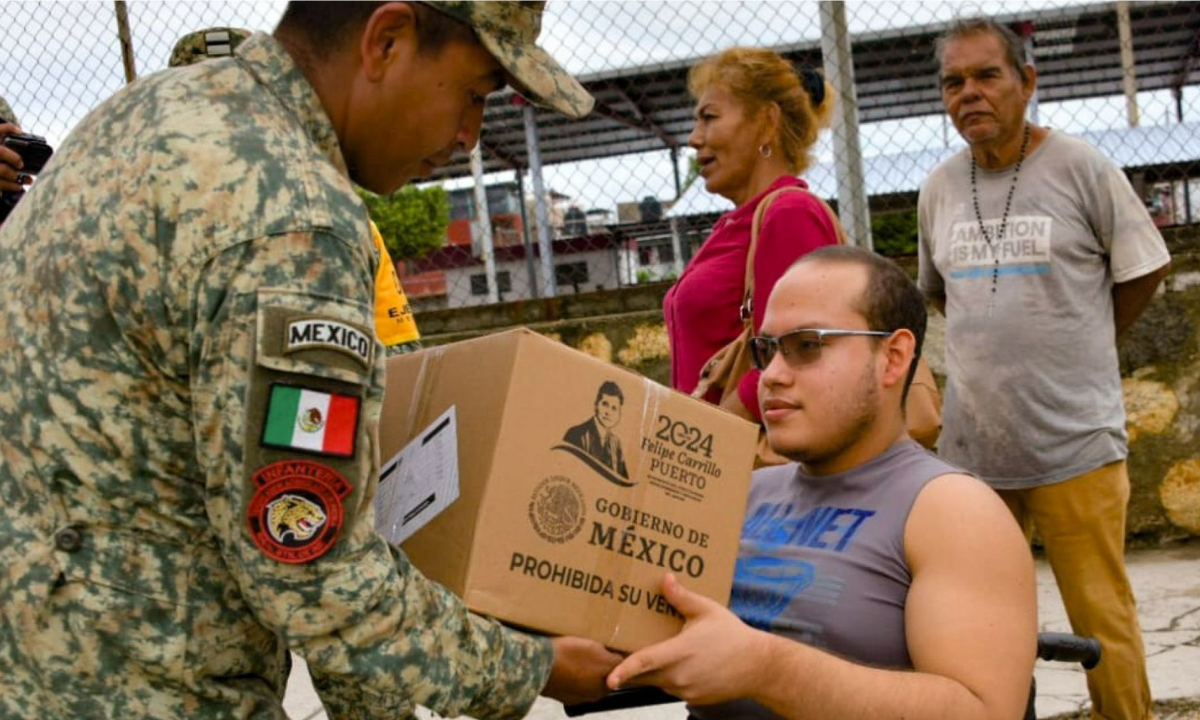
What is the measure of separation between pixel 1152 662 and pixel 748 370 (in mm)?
1537

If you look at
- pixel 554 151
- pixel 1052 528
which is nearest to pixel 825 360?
pixel 1052 528

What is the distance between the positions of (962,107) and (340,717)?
204 centimetres

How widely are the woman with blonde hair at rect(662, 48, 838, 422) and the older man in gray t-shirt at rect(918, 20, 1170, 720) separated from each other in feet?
1.16

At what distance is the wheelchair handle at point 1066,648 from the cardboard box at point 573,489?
1.61ft

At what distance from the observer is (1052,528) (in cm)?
278

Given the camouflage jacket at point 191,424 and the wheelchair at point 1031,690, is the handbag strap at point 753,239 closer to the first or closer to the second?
the wheelchair at point 1031,690

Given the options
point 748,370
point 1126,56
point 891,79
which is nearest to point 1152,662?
point 748,370

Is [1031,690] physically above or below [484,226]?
below

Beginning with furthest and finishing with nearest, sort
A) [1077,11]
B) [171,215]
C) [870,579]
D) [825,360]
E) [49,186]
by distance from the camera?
[1077,11]
[825,360]
[870,579]
[49,186]
[171,215]

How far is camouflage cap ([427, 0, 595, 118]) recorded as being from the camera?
1.32 meters

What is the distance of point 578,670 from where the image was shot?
1466 millimetres

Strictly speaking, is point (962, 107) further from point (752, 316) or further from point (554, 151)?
point (554, 151)

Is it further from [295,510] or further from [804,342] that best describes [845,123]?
[295,510]

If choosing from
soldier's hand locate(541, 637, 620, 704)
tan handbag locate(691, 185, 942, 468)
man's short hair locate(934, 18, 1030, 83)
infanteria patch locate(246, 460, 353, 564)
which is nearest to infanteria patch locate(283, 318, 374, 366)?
infanteria patch locate(246, 460, 353, 564)
